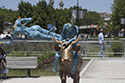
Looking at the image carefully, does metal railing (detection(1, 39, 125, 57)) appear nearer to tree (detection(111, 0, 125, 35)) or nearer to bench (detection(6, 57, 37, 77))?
bench (detection(6, 57, 37, 77))

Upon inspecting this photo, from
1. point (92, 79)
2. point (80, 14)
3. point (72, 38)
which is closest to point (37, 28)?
point (80, 14)

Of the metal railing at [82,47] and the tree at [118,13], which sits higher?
the tree at [118,13]

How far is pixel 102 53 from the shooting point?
19.5 meters

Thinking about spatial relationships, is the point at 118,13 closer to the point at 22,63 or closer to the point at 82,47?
the point at 82,47

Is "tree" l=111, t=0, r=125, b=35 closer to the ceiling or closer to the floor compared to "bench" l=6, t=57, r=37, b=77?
closer to the ceiling

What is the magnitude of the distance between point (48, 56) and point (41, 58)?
3.58 feet

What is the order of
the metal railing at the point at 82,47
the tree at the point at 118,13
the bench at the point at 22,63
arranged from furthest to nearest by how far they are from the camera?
the tree at the point at 118,13 < the metal railing at the point at 82,47 < the bench at the point at 22,63

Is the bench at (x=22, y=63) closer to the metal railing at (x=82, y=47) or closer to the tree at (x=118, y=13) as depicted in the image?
the metal railing at (x=82, y=47)

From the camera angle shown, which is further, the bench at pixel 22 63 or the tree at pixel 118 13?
the tree at pixel 118 13

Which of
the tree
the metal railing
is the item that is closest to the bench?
the metal railing

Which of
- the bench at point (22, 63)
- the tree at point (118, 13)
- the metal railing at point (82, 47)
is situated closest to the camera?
the bench at point (22, 63)

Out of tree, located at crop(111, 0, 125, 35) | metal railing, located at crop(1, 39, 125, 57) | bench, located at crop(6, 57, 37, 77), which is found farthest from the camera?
tree, located at crop(111, 0, 125, 35)

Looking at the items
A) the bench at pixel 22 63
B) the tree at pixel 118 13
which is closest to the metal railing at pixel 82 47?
the bench at pixel 22 63

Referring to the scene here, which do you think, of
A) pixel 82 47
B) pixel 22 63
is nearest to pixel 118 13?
pixel 82 47
